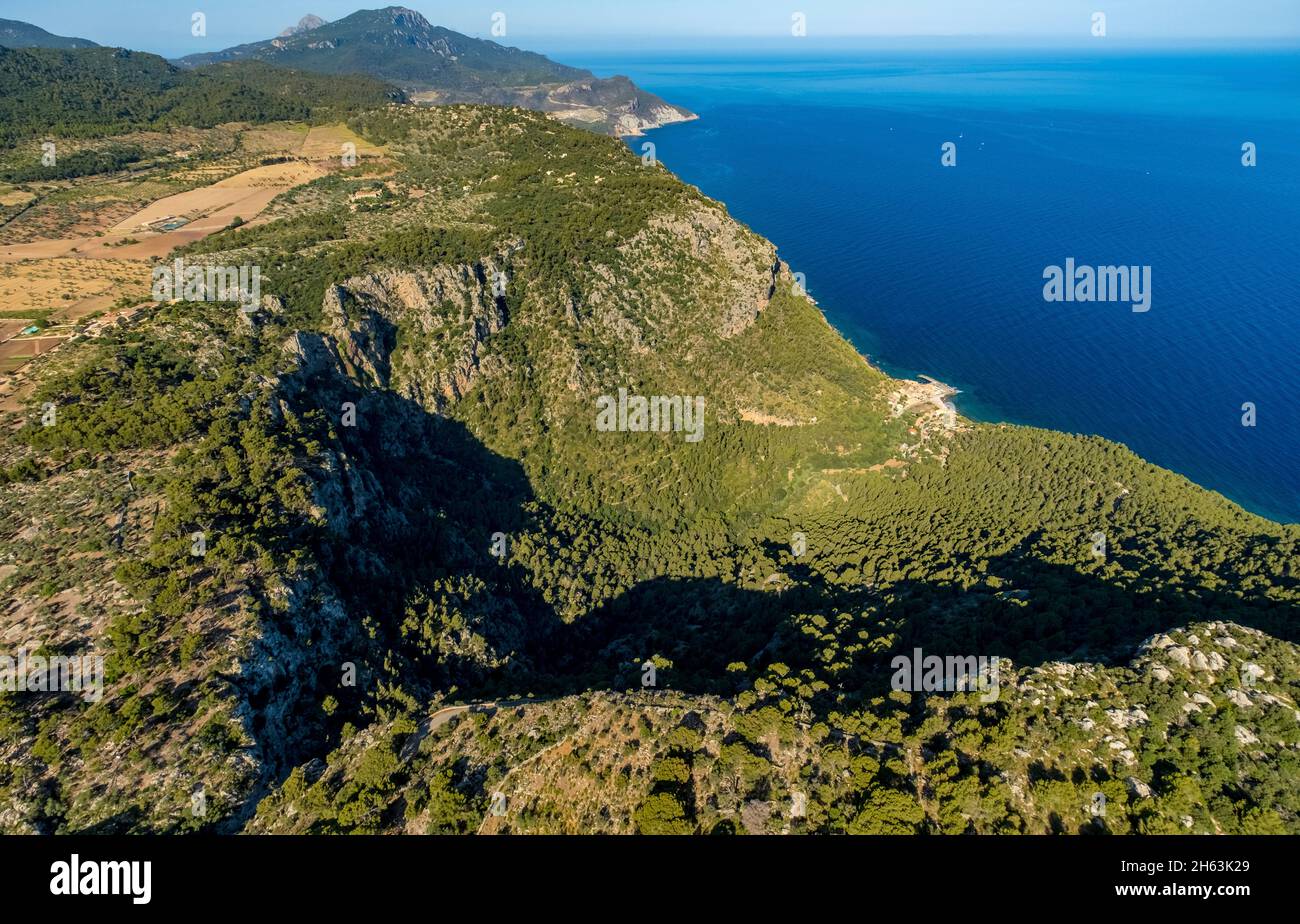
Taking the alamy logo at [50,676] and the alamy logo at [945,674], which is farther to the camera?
the alamy logo at [945,674]

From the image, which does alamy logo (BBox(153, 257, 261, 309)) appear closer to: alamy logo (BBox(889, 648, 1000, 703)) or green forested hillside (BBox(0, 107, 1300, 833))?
green forested hillside (BBox(0, 107, 1300, 833))

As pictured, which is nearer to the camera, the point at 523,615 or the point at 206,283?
the point at 523,615

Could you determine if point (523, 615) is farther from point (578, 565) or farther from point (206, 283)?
point (206, 283)

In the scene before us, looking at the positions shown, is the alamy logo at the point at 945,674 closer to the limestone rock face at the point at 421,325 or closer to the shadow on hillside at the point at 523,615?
the shadow on hillside at the point at 523,615

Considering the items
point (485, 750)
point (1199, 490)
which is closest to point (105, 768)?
point (485, 750)

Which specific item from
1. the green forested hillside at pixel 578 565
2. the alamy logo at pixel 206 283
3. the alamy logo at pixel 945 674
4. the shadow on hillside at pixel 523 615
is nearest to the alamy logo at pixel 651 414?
the green forested hillside at pixel 578 565

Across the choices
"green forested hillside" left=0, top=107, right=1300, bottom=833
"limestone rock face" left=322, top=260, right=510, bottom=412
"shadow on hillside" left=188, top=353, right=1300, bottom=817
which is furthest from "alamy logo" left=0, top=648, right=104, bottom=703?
"limestone rock face" left=322, top=260, right=510, bottom=412

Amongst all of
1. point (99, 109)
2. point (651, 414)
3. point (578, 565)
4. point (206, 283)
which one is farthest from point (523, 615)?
point (99, 109)
